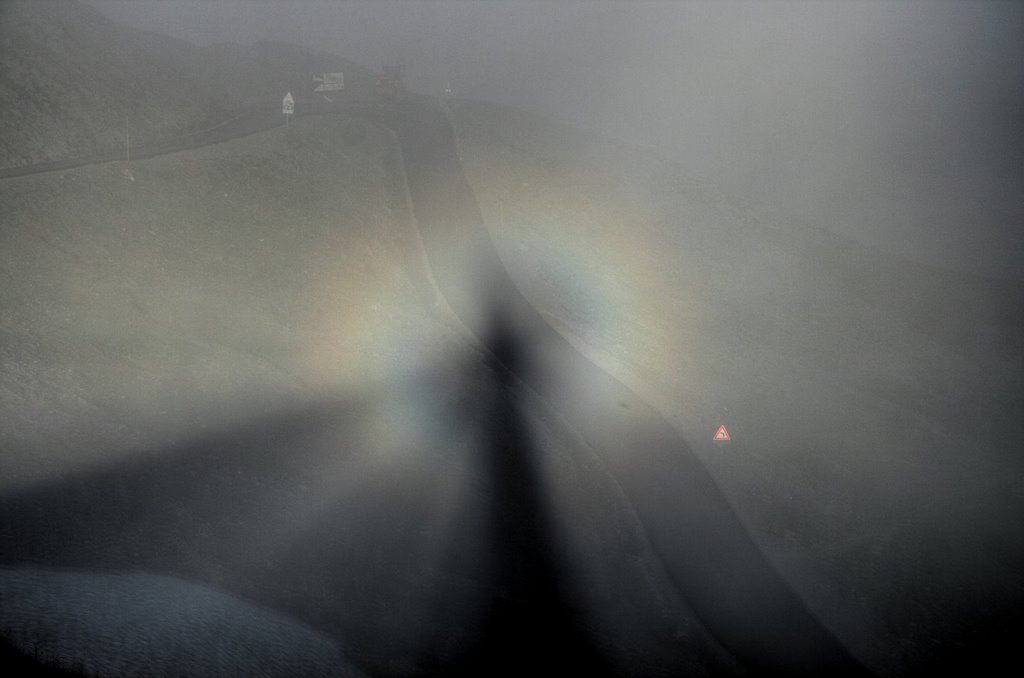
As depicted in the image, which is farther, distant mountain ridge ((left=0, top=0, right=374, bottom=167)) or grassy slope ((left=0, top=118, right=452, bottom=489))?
distant mountain ridge ((left=0, top=0, right=374, bottom=167))

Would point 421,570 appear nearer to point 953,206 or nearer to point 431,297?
point 431,297

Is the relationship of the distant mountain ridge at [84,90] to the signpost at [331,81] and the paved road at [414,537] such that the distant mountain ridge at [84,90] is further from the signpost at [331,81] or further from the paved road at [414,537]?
the paved road at [414,537]

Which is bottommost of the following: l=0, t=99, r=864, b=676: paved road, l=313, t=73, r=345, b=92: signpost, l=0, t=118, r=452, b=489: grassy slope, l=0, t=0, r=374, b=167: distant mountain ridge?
l=0, t=99, r=864, b=676: paved road

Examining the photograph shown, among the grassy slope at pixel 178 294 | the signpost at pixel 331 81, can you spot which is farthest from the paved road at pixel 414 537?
the signpost at pixel 331 81

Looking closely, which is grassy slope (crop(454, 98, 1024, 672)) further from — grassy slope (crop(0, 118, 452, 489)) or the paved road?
grassy slope (crop(0, 118, 452, 489))

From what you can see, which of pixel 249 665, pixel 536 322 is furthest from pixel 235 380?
pixel 536 322

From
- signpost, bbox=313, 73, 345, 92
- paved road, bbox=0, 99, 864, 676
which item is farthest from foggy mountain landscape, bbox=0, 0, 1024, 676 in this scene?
signpost, bbox=313, 73, 345, 92
